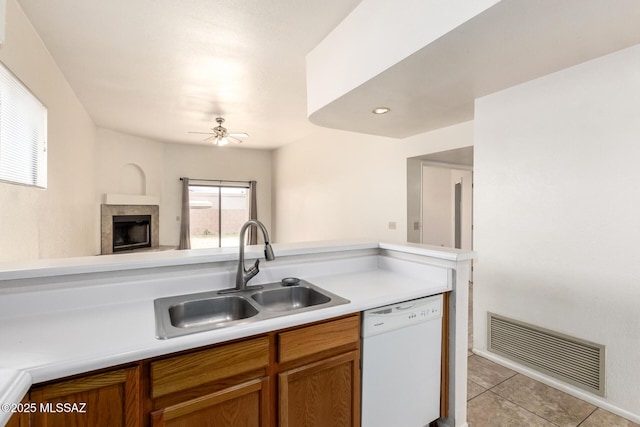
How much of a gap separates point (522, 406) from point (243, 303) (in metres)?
1.98

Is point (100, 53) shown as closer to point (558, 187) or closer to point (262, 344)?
point (262, 344)

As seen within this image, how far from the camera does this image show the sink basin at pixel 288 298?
1662mm

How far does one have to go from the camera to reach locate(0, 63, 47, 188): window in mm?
2145

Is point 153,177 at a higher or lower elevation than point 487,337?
higher

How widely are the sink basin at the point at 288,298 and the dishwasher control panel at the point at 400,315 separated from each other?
30cm

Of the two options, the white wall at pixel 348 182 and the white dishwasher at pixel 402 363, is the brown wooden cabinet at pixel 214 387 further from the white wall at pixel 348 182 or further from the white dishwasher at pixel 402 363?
the white wall at pixel 348 182

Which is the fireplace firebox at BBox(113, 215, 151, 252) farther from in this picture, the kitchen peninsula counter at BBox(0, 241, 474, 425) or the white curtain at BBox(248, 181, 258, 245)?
the kitchen peninsula counter at BBox(0, 241, 474, 425)

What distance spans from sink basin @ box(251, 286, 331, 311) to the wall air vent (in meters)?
1.85

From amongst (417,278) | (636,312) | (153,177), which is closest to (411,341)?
(417,278)

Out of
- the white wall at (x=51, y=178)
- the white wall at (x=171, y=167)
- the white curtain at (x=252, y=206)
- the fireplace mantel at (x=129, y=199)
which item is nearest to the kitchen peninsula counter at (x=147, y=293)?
the white wall at (x=51, y=178)

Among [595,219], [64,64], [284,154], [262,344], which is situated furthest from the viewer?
[284,154]

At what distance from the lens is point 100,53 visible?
9.51 ft

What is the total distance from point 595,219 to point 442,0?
5.62 feet

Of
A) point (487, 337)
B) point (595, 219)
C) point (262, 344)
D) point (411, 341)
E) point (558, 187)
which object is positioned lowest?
point (487, 337)
